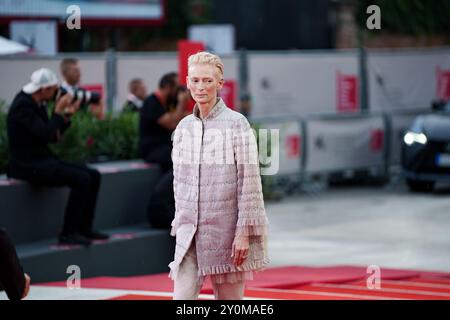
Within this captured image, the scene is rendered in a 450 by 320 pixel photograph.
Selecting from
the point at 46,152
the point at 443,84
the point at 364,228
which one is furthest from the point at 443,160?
the point at 46,152

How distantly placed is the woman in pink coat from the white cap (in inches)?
170

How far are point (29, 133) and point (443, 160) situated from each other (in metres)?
10.1

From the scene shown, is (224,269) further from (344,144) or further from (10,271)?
(344,144)

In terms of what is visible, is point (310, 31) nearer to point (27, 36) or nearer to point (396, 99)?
point (396, 99)

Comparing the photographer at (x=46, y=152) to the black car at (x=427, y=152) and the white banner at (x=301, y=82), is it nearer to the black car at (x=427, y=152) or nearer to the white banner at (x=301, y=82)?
the white banner at (x=301, y=82)

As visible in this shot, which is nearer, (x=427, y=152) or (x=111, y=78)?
(x=111, y=78)

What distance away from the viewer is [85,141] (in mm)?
12891

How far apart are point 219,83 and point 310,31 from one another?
18.2m

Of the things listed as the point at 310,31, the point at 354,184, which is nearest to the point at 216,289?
the point at 354,184

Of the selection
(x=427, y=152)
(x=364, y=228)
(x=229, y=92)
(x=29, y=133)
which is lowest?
(x=364, y=228)

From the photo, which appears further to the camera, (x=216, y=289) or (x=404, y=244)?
(x=404, y=244)

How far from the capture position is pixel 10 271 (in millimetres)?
6895

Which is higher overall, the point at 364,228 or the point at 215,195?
the point at 215,195

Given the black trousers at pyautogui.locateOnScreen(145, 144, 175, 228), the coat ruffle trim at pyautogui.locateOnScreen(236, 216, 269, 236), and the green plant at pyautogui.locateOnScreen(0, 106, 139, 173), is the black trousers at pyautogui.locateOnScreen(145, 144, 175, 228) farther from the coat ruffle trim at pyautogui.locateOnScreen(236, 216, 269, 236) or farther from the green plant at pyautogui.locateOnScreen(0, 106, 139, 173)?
the coat ruffle trim at pyautogui.locateOnScreen(236, 216, 269, 236)
